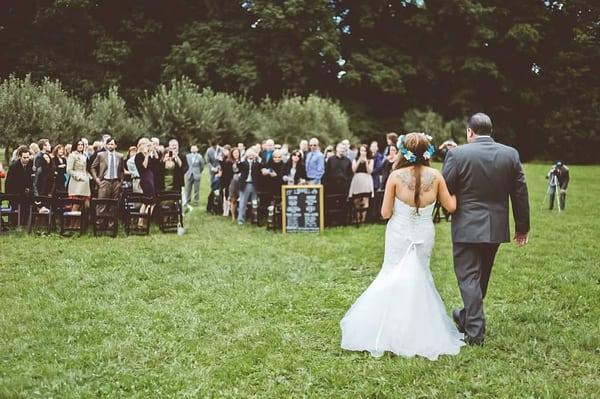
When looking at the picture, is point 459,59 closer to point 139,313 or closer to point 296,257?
point 296,257

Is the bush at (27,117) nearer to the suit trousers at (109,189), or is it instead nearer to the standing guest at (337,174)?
the suit trousers at (109,189)

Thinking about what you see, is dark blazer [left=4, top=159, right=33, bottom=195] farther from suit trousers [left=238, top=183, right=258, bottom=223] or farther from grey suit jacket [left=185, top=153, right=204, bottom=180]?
grey suit jacket [left=185, top=153, right=204, bottom=180]

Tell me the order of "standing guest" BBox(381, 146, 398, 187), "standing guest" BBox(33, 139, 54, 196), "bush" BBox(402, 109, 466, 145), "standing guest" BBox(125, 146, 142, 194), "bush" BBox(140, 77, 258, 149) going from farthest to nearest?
"bush" BBox(402, 109, 466, 145), "bush" BBox(140, 77, 258, 149), "standing guest" BBox(381, 146, 398, 187), "standing guest" BBox(125, 146, 142, 194), "standing guest" BBox(33, 139, 54, 196)

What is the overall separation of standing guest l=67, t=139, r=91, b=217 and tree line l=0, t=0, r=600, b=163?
748 inches

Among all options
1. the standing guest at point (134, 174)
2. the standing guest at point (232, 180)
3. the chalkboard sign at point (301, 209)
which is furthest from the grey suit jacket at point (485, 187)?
the standing guest at point (232, 180)

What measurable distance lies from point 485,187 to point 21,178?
11.0m

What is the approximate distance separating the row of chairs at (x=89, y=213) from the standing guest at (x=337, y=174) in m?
3.57

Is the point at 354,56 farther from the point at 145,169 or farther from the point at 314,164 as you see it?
the point at 145,169

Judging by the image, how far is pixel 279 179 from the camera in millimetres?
14031

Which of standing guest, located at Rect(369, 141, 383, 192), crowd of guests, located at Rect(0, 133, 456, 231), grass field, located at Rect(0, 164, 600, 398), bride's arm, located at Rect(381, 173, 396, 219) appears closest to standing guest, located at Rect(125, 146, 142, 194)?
crowd of guests, located at Rect(0, 133, 456, 231)

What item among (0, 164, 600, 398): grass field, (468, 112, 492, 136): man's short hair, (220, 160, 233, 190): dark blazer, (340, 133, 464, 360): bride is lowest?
(0, 164, 600, 398): grass field

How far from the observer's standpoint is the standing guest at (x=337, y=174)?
14.0m

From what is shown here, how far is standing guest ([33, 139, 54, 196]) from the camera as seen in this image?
13148 mm

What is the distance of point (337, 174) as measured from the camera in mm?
Answer: 14062
